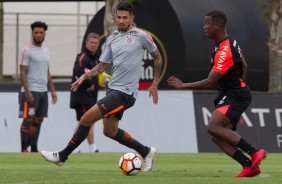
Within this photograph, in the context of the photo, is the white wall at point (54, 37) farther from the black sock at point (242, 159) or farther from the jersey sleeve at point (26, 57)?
the black sock at point (242, 159)

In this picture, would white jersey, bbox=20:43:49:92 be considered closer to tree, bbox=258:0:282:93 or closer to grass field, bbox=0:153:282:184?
grass field, bbox=0:153:282:184

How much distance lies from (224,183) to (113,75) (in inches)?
116

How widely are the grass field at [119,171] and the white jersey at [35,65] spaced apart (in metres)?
1.91

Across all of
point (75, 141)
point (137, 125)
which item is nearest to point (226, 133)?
point (75, 141)

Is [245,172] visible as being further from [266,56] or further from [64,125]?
[266,56]

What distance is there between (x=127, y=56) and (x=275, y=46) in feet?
37.8

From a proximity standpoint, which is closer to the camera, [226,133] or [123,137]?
[226,133]

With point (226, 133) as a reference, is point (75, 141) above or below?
below

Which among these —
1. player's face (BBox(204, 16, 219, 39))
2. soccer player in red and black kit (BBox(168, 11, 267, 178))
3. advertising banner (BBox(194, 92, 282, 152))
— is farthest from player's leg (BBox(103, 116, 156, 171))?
advertising banner (BBox(194, 92, 282, 152))

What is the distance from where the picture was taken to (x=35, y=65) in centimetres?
2008

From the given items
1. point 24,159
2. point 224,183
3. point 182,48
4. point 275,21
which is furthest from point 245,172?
point 182,48

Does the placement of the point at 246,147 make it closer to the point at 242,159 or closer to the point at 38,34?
the point at 242,159

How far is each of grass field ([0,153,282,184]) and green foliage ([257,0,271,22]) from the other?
8.24m

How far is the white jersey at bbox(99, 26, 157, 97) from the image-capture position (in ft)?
47.7
